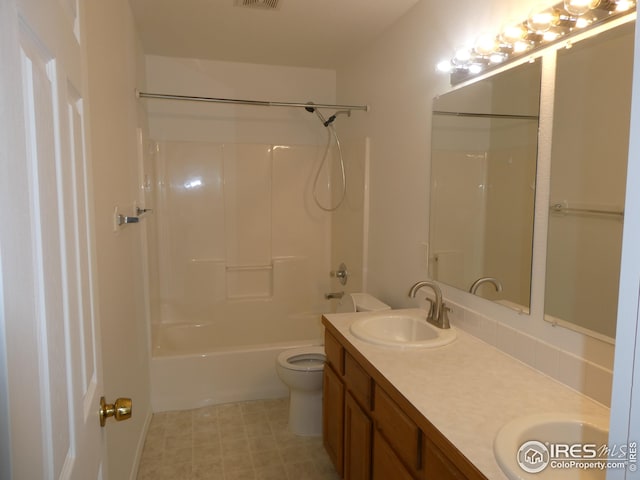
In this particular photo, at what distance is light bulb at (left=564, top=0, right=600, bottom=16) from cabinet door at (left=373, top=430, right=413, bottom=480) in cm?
153

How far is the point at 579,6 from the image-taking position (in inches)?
52.6

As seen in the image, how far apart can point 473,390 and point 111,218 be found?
153 centimetres

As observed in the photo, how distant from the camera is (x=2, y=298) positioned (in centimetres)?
45

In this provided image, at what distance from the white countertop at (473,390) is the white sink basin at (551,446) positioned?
0.04m

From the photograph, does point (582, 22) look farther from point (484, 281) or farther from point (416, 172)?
point (416, 172)

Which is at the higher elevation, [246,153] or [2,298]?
[246,153]

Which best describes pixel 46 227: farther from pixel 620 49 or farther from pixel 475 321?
pixel 475 321

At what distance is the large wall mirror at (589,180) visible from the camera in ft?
4.09

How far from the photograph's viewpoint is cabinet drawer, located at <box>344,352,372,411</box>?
1700 mm

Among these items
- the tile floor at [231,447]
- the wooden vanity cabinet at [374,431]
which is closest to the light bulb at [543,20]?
the wooden vanity cabinet at [374,431]

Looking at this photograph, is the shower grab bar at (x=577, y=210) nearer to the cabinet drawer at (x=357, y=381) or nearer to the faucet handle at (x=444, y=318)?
the faucet handle at (x=444, y=318)

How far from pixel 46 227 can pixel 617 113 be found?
4.72 feet

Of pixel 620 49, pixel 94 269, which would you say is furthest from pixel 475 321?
pixel 94 269

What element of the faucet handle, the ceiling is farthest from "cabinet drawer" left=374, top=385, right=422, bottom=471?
the ceiling
